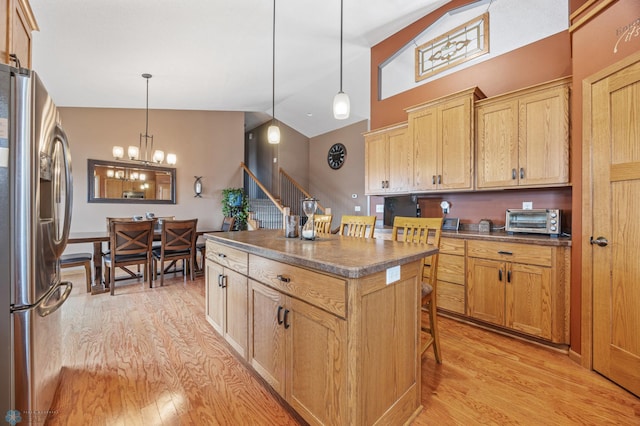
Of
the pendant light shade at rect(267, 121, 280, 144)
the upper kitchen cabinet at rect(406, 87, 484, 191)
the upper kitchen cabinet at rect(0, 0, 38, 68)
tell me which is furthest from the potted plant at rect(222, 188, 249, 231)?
the upper kitchen cabinet at rect(0, 0, 38, 68)

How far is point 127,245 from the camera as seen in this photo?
12.7 ft

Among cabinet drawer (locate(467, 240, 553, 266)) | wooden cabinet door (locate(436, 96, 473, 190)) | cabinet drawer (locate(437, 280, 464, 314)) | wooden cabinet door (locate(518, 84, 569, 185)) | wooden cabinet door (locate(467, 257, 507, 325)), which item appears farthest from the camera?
wooden cabinet door (locate(436, 96, 473, 190))

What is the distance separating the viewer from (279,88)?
605cm

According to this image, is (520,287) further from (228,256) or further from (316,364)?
(228,256)

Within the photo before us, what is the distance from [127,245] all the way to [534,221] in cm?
471

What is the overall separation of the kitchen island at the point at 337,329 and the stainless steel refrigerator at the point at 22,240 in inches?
39.4

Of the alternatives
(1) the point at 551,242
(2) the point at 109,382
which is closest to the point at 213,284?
(2) the point at 109,382

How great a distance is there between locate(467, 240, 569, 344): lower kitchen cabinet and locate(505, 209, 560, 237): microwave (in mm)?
322

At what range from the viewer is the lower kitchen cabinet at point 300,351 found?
1.26 m

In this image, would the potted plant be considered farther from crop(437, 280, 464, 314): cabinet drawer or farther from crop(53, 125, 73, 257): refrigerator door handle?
crop(53, 125, 73, 257): refrigerator door handle

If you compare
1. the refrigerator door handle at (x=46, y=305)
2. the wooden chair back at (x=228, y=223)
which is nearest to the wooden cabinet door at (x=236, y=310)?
the refrigerator door handle at (x=46, y=305)

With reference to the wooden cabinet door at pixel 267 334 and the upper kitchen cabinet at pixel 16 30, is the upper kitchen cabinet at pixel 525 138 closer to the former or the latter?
the wooden cabinet door at pixel 267 334

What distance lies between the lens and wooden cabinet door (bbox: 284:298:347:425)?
4.09 ft

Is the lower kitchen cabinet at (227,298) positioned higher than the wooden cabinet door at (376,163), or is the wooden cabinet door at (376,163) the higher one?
the wooden cabinet door at (376,163)
